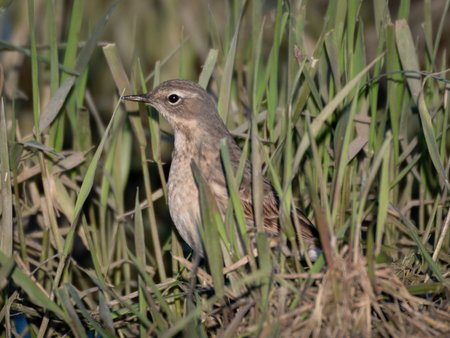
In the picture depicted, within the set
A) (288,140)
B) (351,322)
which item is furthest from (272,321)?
(288,140)

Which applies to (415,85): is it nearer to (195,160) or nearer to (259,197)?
(195,160)

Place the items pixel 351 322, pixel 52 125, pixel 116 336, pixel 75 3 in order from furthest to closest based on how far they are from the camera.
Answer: pixel 52 125
pixel 75 3
pixel 116 336
pixel 351 322

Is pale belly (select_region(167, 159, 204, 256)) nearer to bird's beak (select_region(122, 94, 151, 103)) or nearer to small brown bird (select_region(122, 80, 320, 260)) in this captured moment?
small brown bird (select_region(122, 80, 320, 260))

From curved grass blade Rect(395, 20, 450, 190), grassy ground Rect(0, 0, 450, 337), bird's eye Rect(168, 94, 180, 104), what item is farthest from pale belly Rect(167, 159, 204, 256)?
curved grass blade Rect(395, 20, 450, 190)

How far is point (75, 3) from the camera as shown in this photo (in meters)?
5.18

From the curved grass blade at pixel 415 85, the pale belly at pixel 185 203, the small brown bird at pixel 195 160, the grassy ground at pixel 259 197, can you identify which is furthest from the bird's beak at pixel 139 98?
the curved grass blade at pixel 415 85

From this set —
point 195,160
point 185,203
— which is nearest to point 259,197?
point 185,203

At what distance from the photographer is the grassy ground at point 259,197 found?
13.3ft

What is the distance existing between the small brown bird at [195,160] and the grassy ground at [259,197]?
0.42ft

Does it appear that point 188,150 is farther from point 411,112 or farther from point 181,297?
point 411,112

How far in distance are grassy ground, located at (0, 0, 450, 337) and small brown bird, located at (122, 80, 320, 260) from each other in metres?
0.13

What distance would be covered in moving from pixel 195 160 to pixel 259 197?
103 centimetres

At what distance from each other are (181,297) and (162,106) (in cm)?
118

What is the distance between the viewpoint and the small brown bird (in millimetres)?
4949
